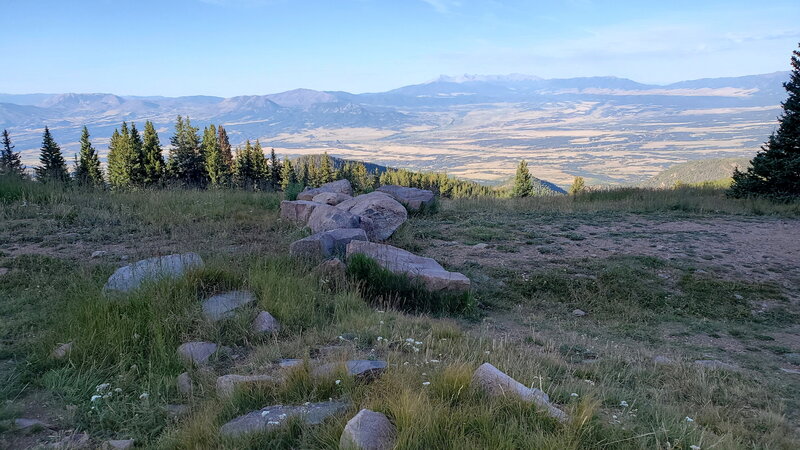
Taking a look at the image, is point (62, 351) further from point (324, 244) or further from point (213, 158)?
point (213, 158)

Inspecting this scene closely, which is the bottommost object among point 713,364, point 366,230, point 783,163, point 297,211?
point 713,364

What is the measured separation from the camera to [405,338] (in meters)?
4.42

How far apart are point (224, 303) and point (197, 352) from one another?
2.94 ft

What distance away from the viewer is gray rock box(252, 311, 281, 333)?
4.67 m

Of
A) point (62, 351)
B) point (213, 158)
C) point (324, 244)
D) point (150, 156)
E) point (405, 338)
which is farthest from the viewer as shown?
point (213, 158)

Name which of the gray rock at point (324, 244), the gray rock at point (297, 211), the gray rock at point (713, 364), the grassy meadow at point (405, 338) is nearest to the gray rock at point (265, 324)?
the grassy meadow at point (405, 338)

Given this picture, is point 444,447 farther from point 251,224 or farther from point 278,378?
point 251,224

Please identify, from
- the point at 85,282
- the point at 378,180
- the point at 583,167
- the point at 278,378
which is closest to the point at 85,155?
the point at 378,180

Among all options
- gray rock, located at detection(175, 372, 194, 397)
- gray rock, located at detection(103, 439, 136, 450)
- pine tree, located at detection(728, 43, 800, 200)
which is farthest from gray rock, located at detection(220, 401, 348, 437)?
pine tree, located at detection(728, 43, 800, 200)

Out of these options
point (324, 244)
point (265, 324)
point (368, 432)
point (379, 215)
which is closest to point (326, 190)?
point (379, 215)

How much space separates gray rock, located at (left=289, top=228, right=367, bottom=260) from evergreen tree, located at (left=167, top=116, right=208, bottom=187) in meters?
47.9

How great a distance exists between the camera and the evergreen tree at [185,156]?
2016 inches

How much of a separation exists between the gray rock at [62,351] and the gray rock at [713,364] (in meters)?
Answer: 6.04

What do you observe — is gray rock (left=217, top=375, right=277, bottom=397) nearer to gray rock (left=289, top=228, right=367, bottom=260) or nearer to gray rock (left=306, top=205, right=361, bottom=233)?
gray rock (left=289, top=228, right=367, bottom=260)
